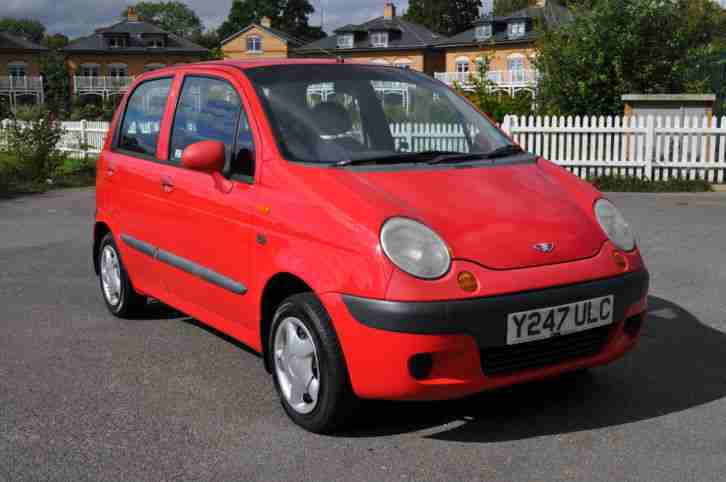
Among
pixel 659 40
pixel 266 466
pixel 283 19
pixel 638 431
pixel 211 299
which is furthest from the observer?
pixel 283 19

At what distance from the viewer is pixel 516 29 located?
65562mm

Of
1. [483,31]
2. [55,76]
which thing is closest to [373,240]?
[483,31]

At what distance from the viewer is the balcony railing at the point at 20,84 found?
244 ft

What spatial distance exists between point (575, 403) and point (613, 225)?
2.98ft

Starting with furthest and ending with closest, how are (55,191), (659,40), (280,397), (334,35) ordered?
(334,35), (659,40), (55,191), (280,397)

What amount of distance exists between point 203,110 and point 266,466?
88.7 inches

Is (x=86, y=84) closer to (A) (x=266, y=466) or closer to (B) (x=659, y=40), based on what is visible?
(B) (x=659, y=40)

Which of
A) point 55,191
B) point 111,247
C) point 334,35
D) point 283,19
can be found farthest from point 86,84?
point 111,247

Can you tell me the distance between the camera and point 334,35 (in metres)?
75.4

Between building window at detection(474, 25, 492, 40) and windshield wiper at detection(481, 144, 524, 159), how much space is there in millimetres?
63875

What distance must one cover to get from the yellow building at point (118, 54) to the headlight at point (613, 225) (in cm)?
7673

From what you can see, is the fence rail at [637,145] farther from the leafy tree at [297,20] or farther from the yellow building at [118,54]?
the leafy tree at [297,20]

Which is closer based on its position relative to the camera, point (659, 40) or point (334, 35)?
point (659, 40)

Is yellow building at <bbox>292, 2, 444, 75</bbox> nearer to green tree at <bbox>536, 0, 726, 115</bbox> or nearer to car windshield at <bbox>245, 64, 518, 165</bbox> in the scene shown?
green tree at <bbox>536, 0, 726, 115</bbox>
